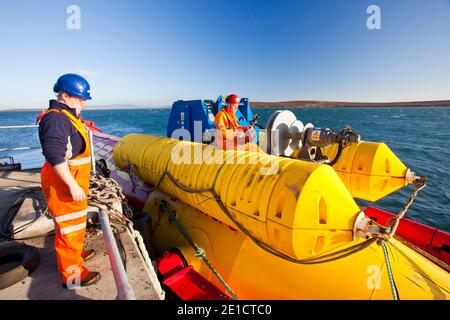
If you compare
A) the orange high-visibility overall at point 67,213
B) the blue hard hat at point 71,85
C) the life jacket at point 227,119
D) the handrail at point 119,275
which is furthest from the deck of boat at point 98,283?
the life jacket at point 227,119

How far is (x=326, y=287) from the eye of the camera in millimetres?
2721

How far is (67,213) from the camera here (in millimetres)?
1977

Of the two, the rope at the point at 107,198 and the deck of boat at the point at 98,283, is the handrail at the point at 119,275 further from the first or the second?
the rope at the point at 107,198

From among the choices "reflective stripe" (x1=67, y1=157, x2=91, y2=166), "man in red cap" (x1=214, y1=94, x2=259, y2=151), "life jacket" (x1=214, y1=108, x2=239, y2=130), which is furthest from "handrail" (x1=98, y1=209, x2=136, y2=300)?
"life jacket" (x1=214, y1=108, x2=239, y2=130)

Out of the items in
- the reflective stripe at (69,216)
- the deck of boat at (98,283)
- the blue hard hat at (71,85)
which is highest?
the blue hard hat at (71,85)

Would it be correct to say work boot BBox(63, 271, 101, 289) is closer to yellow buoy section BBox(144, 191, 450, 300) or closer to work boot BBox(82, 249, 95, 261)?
work boot BBox(82, 249, 95, 261)

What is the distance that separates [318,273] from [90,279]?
2.36m

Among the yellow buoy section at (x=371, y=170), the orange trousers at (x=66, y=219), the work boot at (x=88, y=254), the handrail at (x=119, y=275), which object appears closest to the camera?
the handrail at (x=119, y=275)

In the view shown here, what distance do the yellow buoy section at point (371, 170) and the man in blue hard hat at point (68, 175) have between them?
13.9ft

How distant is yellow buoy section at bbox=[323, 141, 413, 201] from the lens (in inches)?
160

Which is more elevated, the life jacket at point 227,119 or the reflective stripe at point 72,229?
the life jacket at point 227,119

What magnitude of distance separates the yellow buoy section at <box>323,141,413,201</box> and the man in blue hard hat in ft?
13.9

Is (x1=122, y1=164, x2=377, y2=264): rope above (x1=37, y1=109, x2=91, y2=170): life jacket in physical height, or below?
below

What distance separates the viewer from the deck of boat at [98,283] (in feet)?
6.41
